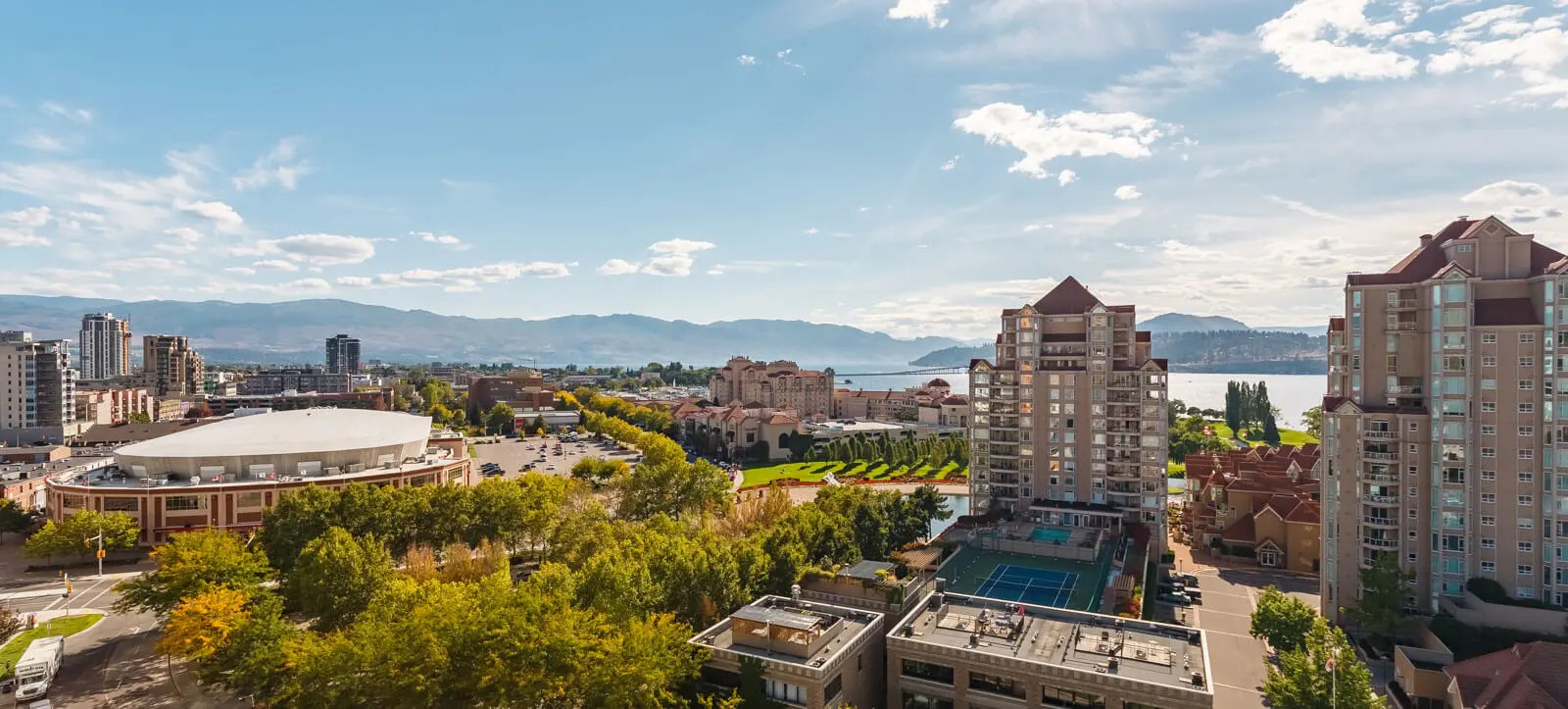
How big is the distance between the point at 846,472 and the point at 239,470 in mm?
54508

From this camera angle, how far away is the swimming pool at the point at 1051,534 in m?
42.3

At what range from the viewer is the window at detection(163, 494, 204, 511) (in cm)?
4916

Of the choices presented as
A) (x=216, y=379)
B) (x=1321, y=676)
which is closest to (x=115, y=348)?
(x=216, y=379)

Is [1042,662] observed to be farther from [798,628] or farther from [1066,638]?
[798,628]

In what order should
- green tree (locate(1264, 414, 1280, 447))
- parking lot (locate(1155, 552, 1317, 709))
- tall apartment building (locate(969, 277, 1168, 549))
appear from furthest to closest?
1. green tree (locate(1264, 414, 1280, 447))
2. tall apartment building (locate(969, 277, 1168, 549))
3. parking lot (locate(1155, 552, 1317, 709))

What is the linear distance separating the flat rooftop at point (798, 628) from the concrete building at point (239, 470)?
37696 mm

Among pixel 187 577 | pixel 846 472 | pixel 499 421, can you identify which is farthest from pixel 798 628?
pixel 499 421

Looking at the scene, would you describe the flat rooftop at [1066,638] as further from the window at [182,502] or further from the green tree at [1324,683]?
the window at [182,502]

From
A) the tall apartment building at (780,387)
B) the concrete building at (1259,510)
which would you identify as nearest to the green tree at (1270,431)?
the concrete building at (1259,510)

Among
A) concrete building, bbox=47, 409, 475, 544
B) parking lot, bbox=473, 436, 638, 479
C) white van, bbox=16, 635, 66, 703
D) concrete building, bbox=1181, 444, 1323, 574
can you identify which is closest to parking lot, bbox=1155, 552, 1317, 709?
concrete building, bbox=1181, 444, 1323, 574

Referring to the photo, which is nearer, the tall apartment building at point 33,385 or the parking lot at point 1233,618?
the parking lot at point 1233,618

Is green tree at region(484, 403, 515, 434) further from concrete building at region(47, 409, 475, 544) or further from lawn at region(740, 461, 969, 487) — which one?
concrete building at region(47, 409, 475, 544)

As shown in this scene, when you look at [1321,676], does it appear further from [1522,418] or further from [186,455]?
[186,455]

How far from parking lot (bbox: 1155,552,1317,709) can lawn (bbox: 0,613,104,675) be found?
147ft
